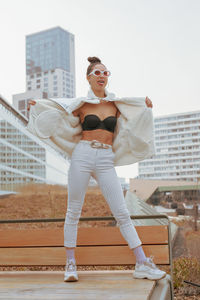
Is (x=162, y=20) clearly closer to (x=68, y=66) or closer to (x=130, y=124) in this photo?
(x=130, y=124)

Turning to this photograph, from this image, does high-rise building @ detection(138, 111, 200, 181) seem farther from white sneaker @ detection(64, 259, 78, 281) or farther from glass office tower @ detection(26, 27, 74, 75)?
white sneaker @ detection(64, 259, 78, 281)

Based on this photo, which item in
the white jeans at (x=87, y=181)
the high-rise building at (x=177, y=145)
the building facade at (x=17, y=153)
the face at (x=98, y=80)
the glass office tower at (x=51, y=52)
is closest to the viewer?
the white jeans at (x=87, y=181)

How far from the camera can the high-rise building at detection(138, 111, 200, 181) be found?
6856cm

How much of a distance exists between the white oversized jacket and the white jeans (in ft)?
0.39

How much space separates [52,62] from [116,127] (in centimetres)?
9306

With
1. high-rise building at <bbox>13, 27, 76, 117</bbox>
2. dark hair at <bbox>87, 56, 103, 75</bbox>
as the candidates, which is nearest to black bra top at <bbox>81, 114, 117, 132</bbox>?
dark hair at <bbox>87, 56, 103, 75</bbox>

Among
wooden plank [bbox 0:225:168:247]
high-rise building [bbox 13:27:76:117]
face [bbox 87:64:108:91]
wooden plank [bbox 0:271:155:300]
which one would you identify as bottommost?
wooden plank [bbox 0:271:155:300]

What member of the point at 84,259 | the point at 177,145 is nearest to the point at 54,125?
the point at 84,259

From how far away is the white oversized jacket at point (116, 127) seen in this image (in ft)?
6.45

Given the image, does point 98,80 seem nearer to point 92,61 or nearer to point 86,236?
point 92,61

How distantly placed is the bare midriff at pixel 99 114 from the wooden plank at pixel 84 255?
69cm

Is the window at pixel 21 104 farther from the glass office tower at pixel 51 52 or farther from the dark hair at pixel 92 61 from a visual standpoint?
the dark hair at pixel 92 61

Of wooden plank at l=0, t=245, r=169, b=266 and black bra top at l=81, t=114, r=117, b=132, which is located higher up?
black bra top at l=81, t=114, r=117, b=132

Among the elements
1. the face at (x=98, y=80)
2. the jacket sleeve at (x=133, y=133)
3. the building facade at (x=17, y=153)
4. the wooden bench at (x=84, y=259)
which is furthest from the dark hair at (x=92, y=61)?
the building facade at (x=17, y=153)
